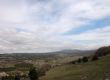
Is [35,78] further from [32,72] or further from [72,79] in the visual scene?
[72,79]

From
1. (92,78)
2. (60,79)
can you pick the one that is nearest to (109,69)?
(92,78)

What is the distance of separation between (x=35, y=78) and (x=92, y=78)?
3109 cm

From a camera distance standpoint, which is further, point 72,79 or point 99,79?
point 72,79

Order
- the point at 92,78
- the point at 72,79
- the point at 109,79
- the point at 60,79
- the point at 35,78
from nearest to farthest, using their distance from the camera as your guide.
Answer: the point at 109,79 → the point at 92,78 → the point at 72,79 → the point at 60,79 → the point at 35,78

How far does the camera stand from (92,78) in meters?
62.8

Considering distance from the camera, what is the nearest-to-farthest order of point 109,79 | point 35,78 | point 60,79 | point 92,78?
point 109,79 → point 92,78 → point 60,79 → point 35,78

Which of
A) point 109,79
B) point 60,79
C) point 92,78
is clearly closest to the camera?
point 109,79

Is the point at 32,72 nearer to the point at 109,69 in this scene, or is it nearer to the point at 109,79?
the point at 109,69

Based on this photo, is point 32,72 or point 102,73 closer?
point 102,73

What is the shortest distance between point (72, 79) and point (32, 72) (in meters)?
26.6

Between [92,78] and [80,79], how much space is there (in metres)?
4.08

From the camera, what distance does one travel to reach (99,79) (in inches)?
2340

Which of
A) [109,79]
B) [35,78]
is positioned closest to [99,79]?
[109,79]

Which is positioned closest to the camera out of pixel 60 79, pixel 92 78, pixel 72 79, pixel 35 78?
pixel 92 78
